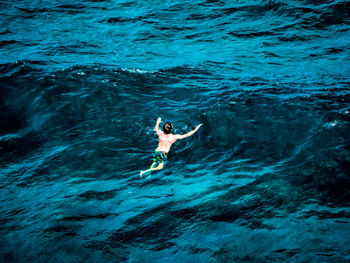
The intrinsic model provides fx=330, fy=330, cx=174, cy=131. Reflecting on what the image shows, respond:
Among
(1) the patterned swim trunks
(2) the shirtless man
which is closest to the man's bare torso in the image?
(2) the shirtless man

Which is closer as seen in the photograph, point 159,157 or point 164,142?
point 159,157

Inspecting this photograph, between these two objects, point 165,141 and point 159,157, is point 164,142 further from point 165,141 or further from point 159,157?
point 159,157

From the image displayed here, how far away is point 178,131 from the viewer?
11141mm

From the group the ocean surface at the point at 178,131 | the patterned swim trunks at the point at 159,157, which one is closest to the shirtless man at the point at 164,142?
the patterned swim trunks at the point at 159,157

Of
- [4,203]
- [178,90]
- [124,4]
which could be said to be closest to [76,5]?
[124,4]

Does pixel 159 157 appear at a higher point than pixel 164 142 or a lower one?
lower

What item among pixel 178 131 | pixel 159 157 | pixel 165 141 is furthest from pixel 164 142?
pixel 178 131

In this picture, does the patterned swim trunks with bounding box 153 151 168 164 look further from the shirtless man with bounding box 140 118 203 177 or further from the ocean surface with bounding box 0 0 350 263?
the ocean surface with bounding box 0 0 350 263

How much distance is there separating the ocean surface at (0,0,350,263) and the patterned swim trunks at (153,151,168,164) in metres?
0.19

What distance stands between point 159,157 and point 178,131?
1561mm

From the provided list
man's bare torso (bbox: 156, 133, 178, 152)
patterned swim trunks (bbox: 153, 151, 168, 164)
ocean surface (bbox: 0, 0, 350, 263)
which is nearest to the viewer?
ocean surface (bbox: 0, 0, 350, 263)

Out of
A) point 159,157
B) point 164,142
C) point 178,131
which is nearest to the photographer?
point 159,157

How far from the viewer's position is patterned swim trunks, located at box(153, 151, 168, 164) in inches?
386

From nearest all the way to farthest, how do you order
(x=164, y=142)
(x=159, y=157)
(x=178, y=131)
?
(x=159, y=157) → (x=164, y=142) → (x=178, y=131)
